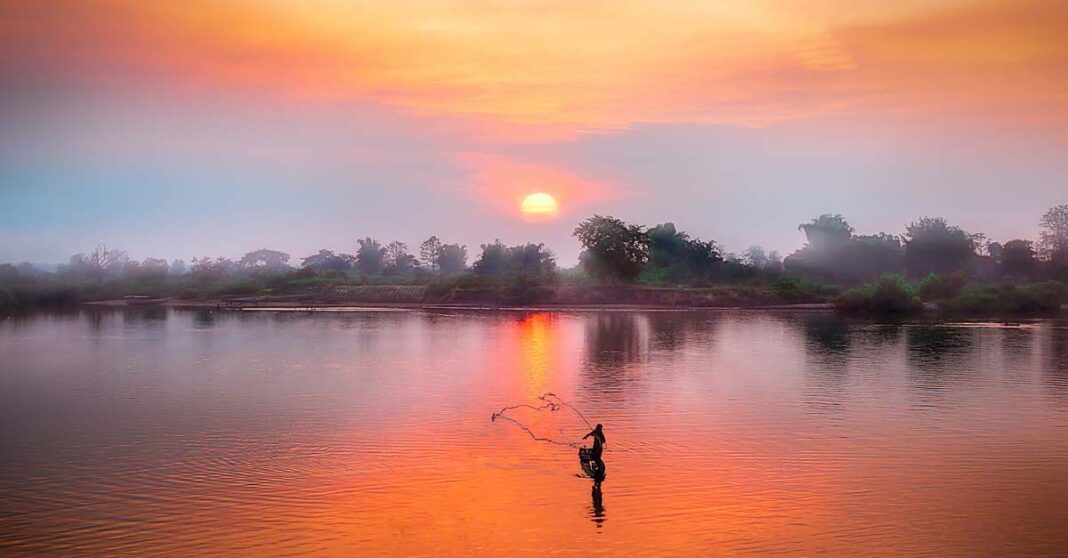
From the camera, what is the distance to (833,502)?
826 inches

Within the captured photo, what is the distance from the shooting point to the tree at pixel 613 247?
112 meters

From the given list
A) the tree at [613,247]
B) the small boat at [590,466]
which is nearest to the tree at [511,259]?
the tree at [613,247]

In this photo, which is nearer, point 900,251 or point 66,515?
point 66,515

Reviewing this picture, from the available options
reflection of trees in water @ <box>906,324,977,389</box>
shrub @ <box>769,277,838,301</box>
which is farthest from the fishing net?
shrub @ <box>769,277,838,301</box>

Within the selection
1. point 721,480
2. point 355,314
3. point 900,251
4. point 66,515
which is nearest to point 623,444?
point 721,480

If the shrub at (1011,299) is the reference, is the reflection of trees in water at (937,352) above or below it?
below

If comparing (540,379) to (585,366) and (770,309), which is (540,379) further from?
(770,309)

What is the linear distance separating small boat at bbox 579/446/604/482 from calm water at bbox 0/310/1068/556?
309mm

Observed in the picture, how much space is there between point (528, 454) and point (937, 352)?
119 ft

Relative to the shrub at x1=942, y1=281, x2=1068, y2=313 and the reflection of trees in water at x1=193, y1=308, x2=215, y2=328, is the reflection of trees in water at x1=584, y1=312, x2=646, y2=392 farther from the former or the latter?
the shrub at x1=942, y1=281, x2=1068, y2=313

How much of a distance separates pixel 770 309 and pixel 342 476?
8710 cm

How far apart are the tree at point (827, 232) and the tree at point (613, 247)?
44493 mm

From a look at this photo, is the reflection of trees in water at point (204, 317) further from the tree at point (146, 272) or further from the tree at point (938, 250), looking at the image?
the tree at point (938, 250)

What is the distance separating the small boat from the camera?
22234 mm
